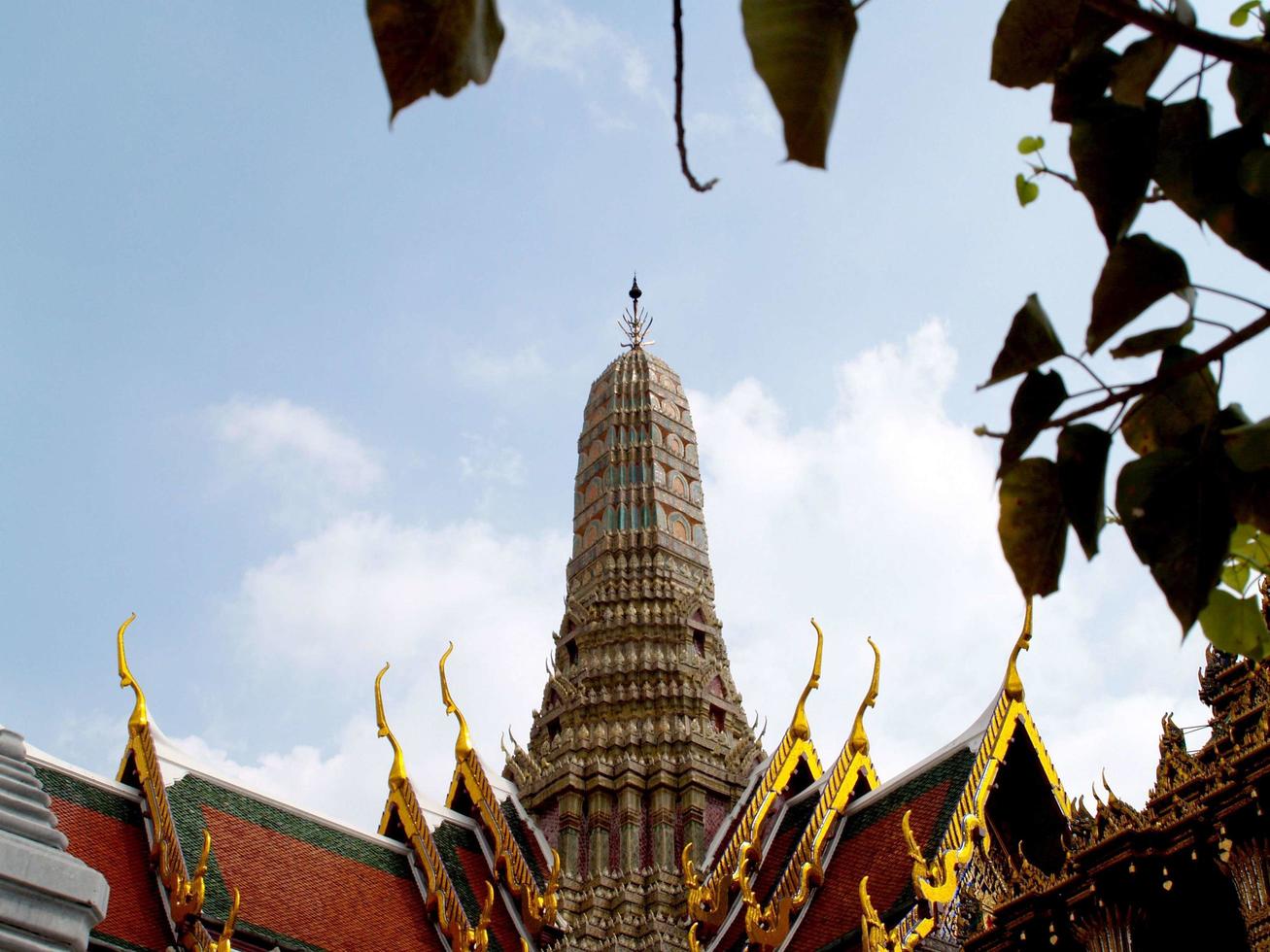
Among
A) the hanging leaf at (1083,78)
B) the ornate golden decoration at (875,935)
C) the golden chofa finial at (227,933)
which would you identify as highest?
the golden chofa finial at (227,933)

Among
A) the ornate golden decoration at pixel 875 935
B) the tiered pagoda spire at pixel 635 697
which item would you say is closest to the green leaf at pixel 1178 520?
the ornate golden decoration at pixel 875 935

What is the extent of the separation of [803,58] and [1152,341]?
59 cm

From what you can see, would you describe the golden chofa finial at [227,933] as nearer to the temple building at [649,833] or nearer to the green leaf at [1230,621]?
the temple building at [649,833]

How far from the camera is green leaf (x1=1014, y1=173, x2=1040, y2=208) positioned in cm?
206

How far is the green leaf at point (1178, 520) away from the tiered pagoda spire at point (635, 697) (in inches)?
496

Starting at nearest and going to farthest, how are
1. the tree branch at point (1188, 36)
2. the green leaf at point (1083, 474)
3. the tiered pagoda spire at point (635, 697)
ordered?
the tree branch at point (1188, 36)
the green leaf at point (1083, 474)
the tiered pagoda spire at point (635, 697)

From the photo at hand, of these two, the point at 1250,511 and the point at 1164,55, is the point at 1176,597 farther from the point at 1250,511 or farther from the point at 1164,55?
the point at 1164,55

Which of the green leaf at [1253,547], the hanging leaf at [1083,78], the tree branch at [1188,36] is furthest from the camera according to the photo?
the green leaf at [1253,547]

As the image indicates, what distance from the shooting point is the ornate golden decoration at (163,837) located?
12297mm

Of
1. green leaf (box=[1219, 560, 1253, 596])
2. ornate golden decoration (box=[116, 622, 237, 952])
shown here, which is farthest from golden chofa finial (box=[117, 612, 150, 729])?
green leaf (box=[1219, 560, 1253, 596])

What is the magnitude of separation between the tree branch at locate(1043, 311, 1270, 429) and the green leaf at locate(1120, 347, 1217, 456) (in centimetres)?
6

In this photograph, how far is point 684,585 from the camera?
58.3 feet

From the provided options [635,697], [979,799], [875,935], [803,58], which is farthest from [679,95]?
[635,697]

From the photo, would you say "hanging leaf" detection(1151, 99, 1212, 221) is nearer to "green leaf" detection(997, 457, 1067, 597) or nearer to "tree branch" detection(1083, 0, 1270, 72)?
"tree branch" detection(1083, 0, 1270, 72)
